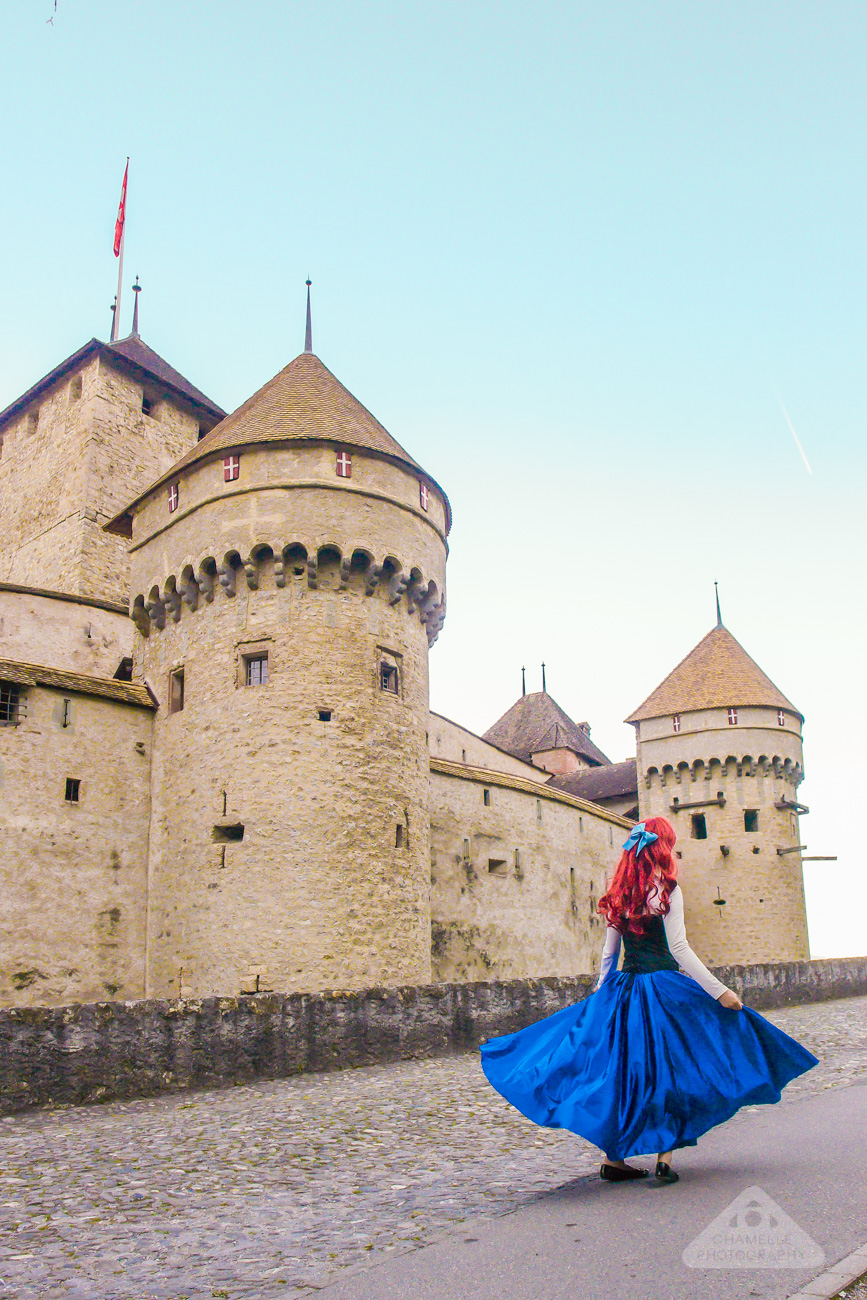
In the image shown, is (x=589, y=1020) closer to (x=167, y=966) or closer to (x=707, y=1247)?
(x=707, y=1247)

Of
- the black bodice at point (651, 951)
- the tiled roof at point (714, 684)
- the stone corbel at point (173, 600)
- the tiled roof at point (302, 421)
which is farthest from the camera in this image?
the tiled roof at point (714, 684)

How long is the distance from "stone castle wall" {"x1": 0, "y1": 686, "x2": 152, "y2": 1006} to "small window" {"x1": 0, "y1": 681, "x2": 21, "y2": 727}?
0.12 meters

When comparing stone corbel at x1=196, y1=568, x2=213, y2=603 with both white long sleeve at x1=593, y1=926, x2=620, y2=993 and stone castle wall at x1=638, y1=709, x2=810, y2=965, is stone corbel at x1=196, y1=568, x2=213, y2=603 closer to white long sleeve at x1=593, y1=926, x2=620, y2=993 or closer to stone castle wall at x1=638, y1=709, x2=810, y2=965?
white long sleeve at x1=593, y1=926, x2=620, y2=993

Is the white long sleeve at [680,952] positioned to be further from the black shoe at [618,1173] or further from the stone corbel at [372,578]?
the stone corbel at [372,578]

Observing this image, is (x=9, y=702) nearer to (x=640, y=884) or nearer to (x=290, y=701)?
(x=290, y=701)

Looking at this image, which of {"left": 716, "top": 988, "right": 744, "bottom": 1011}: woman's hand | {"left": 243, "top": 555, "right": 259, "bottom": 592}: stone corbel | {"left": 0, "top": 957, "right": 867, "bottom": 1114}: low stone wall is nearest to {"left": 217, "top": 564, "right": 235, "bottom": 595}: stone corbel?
{"left": 243, "top": 555, "right": 259, "bottom": 592}: stone corbel

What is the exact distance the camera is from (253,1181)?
5.23 meters

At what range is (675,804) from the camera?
3569cm

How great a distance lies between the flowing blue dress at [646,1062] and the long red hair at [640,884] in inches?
3.5

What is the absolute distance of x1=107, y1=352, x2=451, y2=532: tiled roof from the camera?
18.5 metres

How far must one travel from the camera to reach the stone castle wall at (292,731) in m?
16.0

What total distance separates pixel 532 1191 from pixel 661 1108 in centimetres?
77

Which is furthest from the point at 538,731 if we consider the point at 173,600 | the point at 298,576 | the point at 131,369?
the point at 298,576

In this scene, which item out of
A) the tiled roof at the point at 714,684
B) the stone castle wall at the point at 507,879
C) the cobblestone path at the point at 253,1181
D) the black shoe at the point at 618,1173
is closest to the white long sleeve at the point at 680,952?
the black shoe at the point at 618,1173
